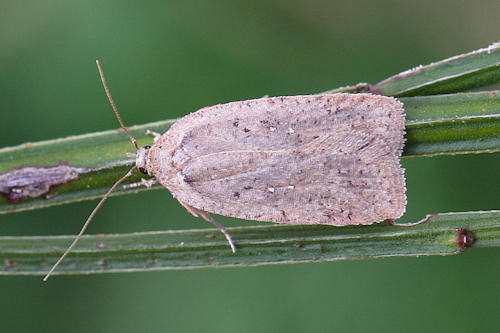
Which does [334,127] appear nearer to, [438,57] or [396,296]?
[396,296]

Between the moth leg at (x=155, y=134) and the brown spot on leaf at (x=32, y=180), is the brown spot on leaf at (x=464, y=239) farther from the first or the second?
the brown spot on leaf at (x=32, y=180)

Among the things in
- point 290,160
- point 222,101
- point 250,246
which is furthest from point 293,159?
→ point 222,101

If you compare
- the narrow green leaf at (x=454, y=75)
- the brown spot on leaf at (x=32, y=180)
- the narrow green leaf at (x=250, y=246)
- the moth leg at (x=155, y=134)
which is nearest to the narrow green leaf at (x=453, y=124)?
the narrow green leaf at (x=454, y=75)

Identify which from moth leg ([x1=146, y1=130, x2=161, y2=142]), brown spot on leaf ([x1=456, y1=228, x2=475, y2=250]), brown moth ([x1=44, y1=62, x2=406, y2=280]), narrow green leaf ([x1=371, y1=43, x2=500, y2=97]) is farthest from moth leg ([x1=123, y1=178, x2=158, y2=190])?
brown spot on leaf ([x1=456, y1=228, x2=475, y2=250])

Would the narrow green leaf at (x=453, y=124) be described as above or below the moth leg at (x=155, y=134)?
below

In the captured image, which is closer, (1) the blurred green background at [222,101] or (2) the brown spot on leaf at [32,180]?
(2) the brown spot on leaf at [32,180]

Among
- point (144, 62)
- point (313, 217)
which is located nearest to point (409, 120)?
point (313, 217)

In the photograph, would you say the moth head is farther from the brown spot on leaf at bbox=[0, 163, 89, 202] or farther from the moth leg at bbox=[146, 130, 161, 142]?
the brown spot on leaf at bbox=[0, 163, 89, 202]

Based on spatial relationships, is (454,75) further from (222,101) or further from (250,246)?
(222,101)
